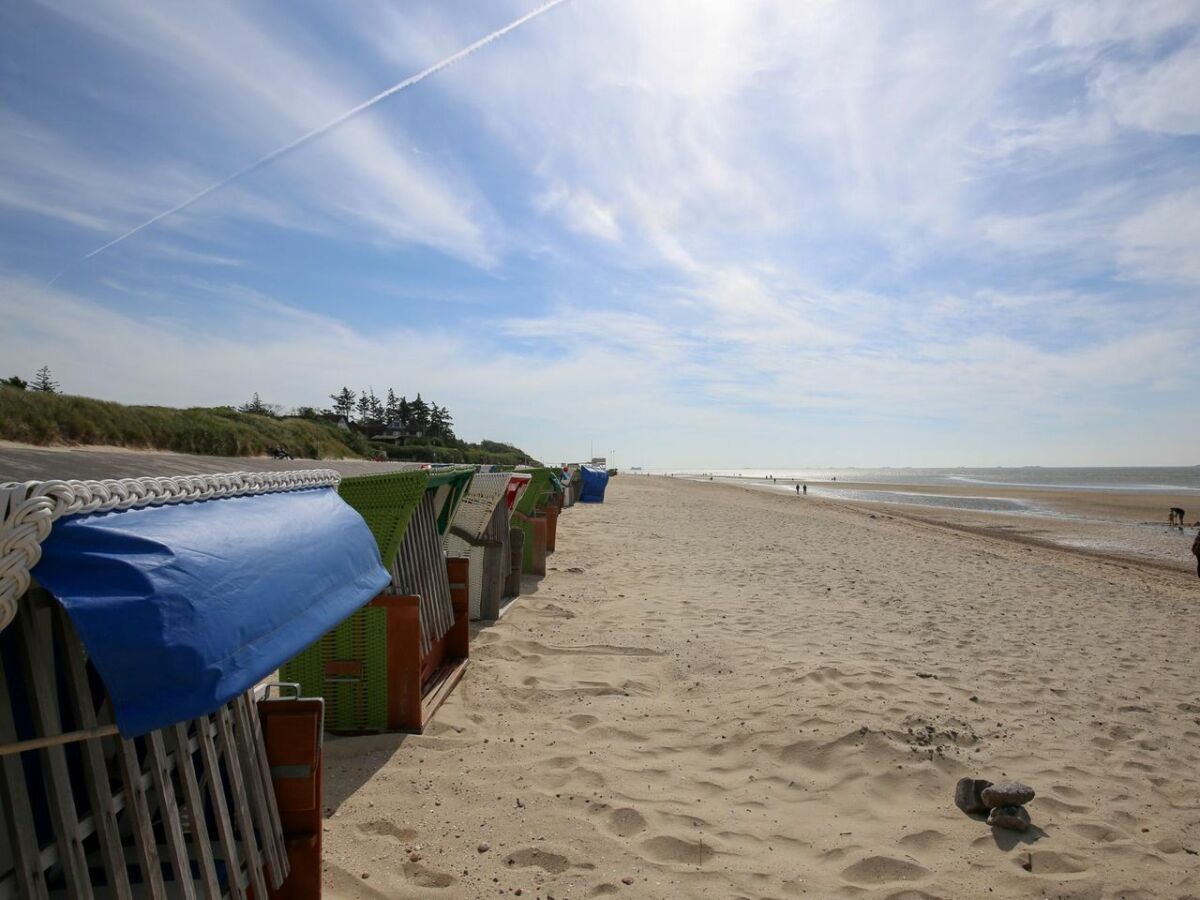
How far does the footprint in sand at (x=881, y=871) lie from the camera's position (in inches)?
123

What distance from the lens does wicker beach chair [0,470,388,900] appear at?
1344 millimetres

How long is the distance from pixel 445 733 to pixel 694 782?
1586 mm

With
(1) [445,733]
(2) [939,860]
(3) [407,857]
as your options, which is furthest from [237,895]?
(2) [939,860]

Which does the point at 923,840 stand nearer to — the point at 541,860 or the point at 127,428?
the point at 541,860

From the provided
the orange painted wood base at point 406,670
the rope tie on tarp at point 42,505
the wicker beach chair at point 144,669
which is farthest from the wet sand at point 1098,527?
the rope tie on tarp at point 42,505

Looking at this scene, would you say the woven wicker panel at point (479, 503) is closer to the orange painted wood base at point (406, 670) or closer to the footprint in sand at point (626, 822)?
the orange painted wood base at point (406, 670)

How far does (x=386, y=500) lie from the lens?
4.37m

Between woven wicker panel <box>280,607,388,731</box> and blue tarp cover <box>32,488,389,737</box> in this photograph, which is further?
woven wicker panel <box>280,607,388,731</box>

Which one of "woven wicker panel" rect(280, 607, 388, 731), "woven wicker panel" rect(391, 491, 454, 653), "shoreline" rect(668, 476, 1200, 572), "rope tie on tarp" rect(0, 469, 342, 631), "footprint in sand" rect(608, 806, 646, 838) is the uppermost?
"rope tie on tarp" rect(0, 469, 342, 631)

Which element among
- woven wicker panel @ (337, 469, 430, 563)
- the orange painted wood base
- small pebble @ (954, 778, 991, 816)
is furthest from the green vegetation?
small pebble @ (954, 778, 991, 816)

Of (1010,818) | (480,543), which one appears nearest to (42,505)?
(1010,818)

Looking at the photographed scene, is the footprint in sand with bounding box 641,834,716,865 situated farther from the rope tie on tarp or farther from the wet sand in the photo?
the wet sand

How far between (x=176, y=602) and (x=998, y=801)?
3880 millimetres

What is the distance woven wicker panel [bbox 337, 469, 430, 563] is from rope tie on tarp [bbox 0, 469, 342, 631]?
7.82ft
